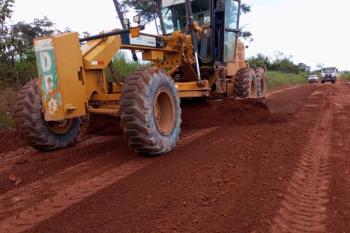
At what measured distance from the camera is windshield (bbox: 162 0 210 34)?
10.4m

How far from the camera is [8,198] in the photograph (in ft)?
15.8

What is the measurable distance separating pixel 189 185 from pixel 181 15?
6.54m

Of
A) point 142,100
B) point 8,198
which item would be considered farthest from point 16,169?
point 142,100

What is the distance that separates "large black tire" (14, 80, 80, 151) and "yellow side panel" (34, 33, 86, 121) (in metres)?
0.38

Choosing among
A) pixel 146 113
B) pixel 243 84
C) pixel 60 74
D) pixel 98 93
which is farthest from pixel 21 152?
pixel 243 84

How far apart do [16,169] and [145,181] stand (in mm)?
2139

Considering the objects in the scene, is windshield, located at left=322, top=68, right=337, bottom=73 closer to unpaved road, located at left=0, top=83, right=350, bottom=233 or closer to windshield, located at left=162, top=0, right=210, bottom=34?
windshield, located at left=162, top=0, right=210, bottom=34

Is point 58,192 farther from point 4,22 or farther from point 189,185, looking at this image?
point 4,22

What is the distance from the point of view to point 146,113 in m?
5.96

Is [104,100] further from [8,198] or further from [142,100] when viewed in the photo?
[8,198]

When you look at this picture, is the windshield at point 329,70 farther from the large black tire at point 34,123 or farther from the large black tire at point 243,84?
the large black tire at point 34,123

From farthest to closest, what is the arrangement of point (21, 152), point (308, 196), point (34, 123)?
point (21, 152), point (34, 123), point (308, 196)

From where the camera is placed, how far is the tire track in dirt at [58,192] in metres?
4.10

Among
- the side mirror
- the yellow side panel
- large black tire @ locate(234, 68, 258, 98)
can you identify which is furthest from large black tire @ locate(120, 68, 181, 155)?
large black tire @ locate(234, 68, 258, 98)
